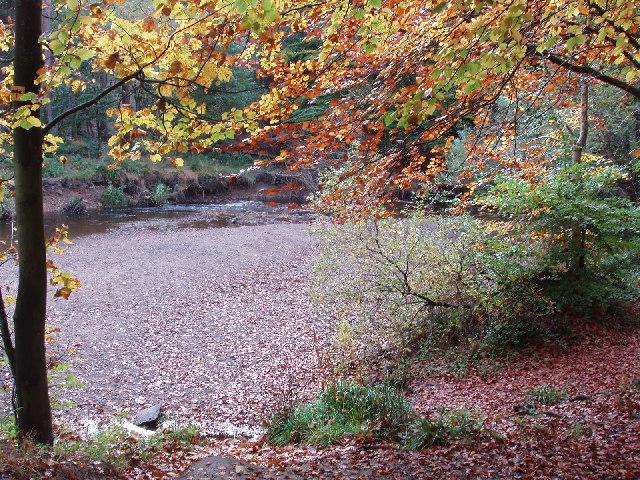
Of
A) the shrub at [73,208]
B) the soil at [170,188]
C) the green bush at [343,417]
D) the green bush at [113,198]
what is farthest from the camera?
the green bush at [113,198]

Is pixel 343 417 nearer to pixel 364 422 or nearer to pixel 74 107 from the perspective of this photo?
pixel 364 422

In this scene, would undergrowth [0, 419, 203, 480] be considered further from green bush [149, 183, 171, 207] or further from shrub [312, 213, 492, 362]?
green bush [149, 183, 171, 207]

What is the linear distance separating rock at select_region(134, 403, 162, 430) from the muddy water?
54.5ft

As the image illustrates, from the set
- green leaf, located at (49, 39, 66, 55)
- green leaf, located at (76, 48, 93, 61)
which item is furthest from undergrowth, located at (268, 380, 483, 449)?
green leaf, located at (49, 39, 66, 55)

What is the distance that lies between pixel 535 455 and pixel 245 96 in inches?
1272

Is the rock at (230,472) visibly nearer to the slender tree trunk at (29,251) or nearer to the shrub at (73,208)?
the slender tree trunk at (29,251)

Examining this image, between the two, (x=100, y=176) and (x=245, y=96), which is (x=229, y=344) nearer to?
(x=100, y=176)

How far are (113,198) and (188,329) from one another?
21039 millimetres

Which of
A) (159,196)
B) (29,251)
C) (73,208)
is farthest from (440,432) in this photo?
(159,196)

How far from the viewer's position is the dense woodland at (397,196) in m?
3.54

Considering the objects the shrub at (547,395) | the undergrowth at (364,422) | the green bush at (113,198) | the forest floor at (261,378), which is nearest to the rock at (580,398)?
the forest floor at (261,378)

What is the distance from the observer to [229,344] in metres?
10.6

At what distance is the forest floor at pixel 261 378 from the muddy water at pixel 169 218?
5.56 metres

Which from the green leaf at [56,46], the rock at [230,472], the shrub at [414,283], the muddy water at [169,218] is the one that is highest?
the green leaf at [56,46]
